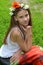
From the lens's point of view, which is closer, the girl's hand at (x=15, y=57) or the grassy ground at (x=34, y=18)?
the girl's hand at (x=15, y=57)

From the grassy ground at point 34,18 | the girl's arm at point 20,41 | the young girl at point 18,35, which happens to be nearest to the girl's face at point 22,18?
the young girl at point 18,35

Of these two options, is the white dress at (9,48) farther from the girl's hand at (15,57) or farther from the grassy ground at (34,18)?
the grassy ground at (34,18)

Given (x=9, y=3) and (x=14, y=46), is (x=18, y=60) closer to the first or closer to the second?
(x=14, y=46)

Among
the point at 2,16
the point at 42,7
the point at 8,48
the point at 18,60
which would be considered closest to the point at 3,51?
the point at 8,48

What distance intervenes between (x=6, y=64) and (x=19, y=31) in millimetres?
549

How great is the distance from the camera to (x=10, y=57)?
4977 millimetres

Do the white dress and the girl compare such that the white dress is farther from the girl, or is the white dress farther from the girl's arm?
the girl's arm

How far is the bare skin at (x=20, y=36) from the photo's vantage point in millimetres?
4750

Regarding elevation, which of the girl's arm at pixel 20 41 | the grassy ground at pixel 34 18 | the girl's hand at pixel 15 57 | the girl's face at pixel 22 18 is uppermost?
the girl's face at pixel 22 18

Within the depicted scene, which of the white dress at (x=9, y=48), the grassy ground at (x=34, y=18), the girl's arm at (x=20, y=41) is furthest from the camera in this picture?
the grassy ground at (x=34, y=18)

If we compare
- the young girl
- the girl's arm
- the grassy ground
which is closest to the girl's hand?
the young girl

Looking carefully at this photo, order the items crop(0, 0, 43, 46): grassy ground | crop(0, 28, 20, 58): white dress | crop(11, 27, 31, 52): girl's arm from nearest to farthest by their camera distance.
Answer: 1. crop(11, 27, 31, 52): girl's arm
2. crop(0, 28, 20, 58): white dress
3. crop(0, 0, 43, 46): grassy ground

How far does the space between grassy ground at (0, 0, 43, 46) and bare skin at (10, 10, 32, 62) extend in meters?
1.33

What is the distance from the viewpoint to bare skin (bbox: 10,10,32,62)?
4.75 metres
